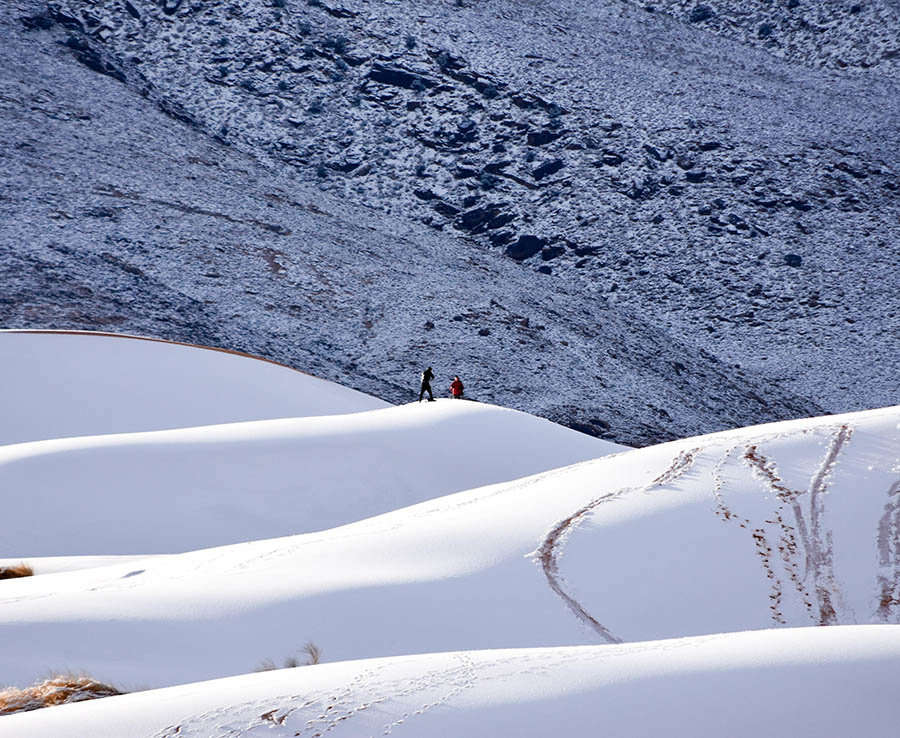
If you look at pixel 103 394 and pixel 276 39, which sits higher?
pixel 276 39

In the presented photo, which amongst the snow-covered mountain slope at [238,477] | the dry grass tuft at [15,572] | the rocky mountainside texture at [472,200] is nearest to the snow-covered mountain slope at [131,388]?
the snow-covered mountain slope at [238,477]

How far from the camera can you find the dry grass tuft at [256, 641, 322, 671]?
14.7 feet

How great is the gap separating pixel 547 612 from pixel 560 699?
A: 7.54 ft

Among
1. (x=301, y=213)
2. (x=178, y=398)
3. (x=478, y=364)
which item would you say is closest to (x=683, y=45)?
(x=301, y=213)

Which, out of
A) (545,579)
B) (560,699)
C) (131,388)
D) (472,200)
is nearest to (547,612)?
(545,579)

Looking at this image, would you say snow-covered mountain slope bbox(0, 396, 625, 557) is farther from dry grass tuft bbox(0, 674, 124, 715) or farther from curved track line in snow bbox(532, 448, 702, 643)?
dry grass tuft bbox(0, 674, 124, 715)

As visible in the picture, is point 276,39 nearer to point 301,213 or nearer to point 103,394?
point 301,213

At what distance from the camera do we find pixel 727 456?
6461mm

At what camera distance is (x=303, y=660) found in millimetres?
4754

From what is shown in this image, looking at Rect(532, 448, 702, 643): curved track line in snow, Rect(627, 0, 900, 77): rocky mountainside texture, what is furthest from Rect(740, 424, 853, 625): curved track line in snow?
Rect(627, 0, 900, 77): rocky mountainside texture

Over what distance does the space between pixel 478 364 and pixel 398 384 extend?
205 cm

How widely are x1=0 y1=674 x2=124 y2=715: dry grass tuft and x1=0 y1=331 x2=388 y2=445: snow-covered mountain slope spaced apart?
40.3 ft

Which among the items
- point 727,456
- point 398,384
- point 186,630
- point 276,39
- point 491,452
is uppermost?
point 276,39

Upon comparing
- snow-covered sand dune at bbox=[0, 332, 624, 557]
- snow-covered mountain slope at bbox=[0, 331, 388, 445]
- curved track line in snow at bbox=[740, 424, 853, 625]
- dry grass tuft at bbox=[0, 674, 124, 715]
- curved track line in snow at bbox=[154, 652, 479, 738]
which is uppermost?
curved track line in snow at bbox=[154, 652, 479, 738]
